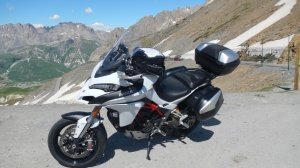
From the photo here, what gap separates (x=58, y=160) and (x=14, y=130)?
8.04 ft

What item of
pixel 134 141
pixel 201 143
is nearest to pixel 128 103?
pixel 134 141

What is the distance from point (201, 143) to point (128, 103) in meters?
2.22

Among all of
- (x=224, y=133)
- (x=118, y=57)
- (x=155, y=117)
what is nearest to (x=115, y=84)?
(x=118, y=57)

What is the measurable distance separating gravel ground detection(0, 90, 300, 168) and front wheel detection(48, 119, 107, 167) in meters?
0.29

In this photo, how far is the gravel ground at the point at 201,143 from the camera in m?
5.35

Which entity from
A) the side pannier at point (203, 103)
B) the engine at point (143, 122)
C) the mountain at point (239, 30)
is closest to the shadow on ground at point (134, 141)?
the engine at point (143, 122)

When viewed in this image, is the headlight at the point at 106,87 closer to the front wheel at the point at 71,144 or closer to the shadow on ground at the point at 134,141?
the front wheel at the point at 71,144

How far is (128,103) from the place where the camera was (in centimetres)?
488

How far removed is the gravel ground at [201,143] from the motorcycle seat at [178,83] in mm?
1238

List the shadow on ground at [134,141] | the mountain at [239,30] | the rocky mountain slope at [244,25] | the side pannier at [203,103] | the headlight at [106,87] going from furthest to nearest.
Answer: the rocky mountain slope at [244,25]
the mountain at [239,30]
the shadow on ground at [134,141]
the side pannier at [203,103]
the headlight at [106,87]

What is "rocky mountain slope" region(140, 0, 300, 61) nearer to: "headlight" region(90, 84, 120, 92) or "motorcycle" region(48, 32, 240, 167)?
"motorcycle" region(48, 32, 240, 167)

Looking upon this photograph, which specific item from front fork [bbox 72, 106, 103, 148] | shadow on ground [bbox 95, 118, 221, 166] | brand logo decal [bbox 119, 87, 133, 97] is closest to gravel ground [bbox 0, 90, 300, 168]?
shadow on ground [bbox 95, 118, 221, 166]

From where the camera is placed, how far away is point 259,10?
60.7 metres

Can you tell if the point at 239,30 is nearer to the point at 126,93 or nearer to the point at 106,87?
the point at 126,93
